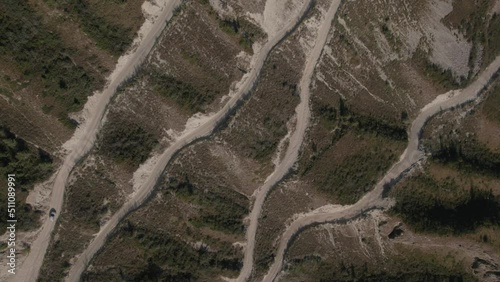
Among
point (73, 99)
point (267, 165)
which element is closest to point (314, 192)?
point (267, 165)

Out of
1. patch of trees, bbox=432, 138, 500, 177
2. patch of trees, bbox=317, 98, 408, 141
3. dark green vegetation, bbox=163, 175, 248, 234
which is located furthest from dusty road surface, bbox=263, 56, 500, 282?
dark green vegetation, bbox=163, 175, 248, 234

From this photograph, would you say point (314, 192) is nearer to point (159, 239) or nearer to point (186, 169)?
point (186, 169)

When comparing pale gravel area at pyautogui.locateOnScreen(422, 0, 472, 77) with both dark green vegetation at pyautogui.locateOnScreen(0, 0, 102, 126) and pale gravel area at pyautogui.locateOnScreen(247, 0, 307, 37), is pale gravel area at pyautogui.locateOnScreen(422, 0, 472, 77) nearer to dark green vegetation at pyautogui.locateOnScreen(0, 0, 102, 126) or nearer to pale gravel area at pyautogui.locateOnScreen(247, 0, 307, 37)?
pale gravel area at pyautogui.locateOnScreen(247, 0, 307, 37)

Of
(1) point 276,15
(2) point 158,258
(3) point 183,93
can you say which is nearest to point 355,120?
(1) point 276,15

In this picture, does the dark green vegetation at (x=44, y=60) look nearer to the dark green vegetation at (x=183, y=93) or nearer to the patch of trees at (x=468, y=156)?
the dark green vegetation at (x=183, y=93)

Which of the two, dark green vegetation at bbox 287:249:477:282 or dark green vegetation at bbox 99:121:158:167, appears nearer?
dark green vegetation at bbox 99:121:158:167

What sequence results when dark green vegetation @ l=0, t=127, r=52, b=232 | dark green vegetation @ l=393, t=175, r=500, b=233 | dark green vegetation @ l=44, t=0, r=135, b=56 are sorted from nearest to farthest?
dark green vegetation @ l=0, t=127, r=52, b=232
dark green vegetation @ l=44, t=0, r=135, b=56
dark green vegetation @ l=393, t=175, r=500, b=233
